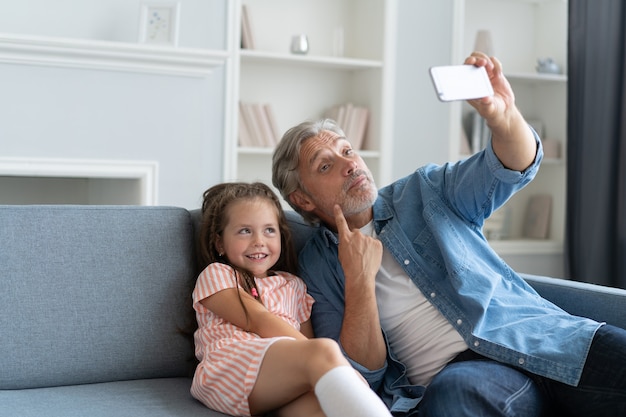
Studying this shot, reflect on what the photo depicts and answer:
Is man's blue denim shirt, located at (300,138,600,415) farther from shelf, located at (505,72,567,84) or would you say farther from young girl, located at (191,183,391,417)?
shelf, located at (505,72,567,84)

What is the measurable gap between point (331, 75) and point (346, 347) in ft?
8.76

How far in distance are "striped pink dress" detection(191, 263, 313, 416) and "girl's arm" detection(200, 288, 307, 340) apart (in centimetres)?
2

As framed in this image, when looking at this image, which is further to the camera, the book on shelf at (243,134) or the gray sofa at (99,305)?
the book on shelf at (243,134)

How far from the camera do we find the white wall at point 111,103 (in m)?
3.36

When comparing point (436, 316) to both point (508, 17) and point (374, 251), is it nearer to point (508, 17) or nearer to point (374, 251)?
point (374, 251)

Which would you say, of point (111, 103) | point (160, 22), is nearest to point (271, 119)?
point (160, 22)

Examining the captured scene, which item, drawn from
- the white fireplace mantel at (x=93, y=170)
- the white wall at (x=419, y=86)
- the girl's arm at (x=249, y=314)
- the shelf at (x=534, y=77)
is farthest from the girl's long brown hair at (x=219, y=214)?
the shelf at (x=534, y=77)

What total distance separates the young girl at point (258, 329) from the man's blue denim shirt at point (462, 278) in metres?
0.09

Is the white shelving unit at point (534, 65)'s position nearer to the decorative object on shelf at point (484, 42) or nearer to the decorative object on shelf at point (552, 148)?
the decorative object on shelf at point (552, 148)

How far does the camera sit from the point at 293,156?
7.11 ft

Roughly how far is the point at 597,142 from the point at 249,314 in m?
2.81

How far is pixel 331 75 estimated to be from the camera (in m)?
4.40

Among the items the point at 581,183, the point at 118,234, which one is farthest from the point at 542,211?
the point at 118,234

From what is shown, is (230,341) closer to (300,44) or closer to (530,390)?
(530,390)
